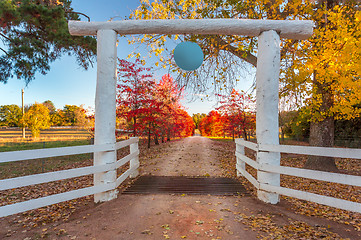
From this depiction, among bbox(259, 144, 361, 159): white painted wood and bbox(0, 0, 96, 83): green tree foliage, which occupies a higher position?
bbox(0, 0, 96, 83): green tree foliage

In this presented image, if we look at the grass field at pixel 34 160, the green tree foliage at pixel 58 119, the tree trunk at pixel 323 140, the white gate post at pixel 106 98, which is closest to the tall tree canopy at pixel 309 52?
the tree trunk at pixel 323 140

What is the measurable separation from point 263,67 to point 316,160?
560 cm

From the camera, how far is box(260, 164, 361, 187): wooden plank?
9.52 feet

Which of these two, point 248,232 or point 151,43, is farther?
point 151,43

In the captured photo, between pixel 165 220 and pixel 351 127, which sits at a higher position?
pixel 351 127

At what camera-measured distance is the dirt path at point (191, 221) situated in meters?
2.79

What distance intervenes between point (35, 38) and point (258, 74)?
33.3ft

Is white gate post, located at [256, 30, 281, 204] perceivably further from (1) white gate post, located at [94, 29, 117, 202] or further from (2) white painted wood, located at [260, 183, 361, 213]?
Result: (1) white gate post, located at [94, 29, 117, 202]

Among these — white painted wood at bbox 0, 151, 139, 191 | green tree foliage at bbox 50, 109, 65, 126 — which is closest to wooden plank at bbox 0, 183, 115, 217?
white painted wood at bbox 0, 151, 139, 191

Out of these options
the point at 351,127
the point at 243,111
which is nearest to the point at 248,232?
the point at 243,111

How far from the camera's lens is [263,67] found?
412cm

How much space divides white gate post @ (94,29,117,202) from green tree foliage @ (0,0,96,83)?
5.70 metres

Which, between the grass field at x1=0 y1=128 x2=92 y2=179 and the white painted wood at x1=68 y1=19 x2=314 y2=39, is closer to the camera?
the white painted wood at x1=68 y1=19 x2=314 y2=39

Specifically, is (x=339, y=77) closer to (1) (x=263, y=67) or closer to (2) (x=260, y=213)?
(1) (x=263, y=67)
